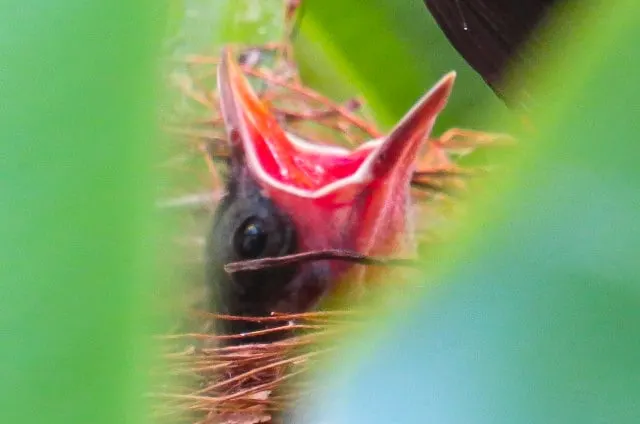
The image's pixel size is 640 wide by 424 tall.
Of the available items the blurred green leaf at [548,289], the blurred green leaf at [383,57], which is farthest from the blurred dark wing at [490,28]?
the blurred green leaf at [548,289]

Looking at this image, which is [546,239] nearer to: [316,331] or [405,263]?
[405,263]

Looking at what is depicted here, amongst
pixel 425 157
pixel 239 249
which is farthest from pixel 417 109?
pixel 239 249

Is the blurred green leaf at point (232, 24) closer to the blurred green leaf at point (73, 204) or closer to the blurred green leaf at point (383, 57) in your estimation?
the blurred green leaf at point (383, 57)

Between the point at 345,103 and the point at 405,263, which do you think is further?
the point at 345,103

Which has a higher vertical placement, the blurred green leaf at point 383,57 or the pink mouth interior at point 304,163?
the blurred green leaf at point 383,57

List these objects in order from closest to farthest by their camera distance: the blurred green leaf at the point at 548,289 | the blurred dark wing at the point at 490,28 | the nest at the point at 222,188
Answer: the blurred green leaf at the point at 548,289, the blurred dark wing at the point at 490,28, the nest at the point at 222,188

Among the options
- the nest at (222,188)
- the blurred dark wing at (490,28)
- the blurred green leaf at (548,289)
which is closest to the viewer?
the blurred green leaf at (548,289)
